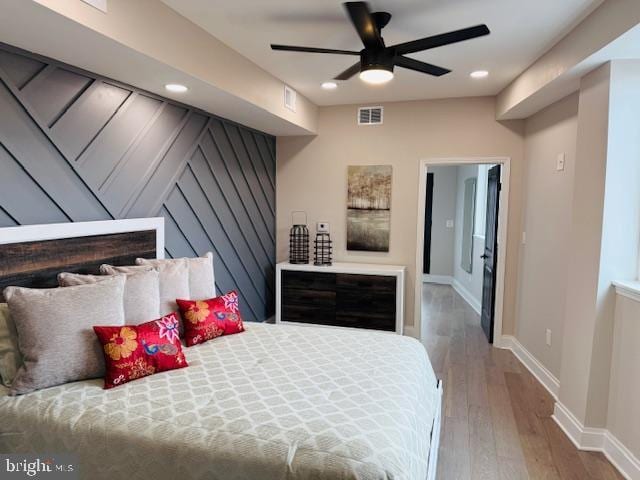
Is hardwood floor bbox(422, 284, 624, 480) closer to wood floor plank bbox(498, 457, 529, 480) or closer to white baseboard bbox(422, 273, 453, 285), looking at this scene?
wood floor plank bbox(498, 457, 529, 480)

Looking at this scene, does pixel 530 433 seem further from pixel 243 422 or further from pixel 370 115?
pixel 370 115

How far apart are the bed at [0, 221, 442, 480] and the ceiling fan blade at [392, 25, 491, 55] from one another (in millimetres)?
1734

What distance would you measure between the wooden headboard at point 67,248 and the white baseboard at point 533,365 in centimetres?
325

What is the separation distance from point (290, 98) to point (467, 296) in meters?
4.50

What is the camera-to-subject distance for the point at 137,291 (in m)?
2.28

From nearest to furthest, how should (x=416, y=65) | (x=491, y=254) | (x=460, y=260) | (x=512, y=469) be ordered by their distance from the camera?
(x=512, y=469)
(x=416, y=65)
(x=491, y=254)
(x=460, y=260)

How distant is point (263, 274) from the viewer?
4.80 metres

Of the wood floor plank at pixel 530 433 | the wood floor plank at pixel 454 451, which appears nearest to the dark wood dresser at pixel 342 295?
the wood floor plank at pixel 530 433

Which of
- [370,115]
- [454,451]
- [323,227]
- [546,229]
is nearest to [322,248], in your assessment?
[323,227]

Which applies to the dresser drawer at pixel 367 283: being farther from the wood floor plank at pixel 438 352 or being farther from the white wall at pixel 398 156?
the wood floor plank at pixel 438 352

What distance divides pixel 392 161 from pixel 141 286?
324 centimetres

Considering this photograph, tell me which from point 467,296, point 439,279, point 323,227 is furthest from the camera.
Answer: point 439,279

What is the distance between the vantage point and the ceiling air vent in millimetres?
4688

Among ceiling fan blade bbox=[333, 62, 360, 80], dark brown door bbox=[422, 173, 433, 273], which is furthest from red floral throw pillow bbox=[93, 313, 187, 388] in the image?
dark brown door bbox=[422, 173, 433, 273]
